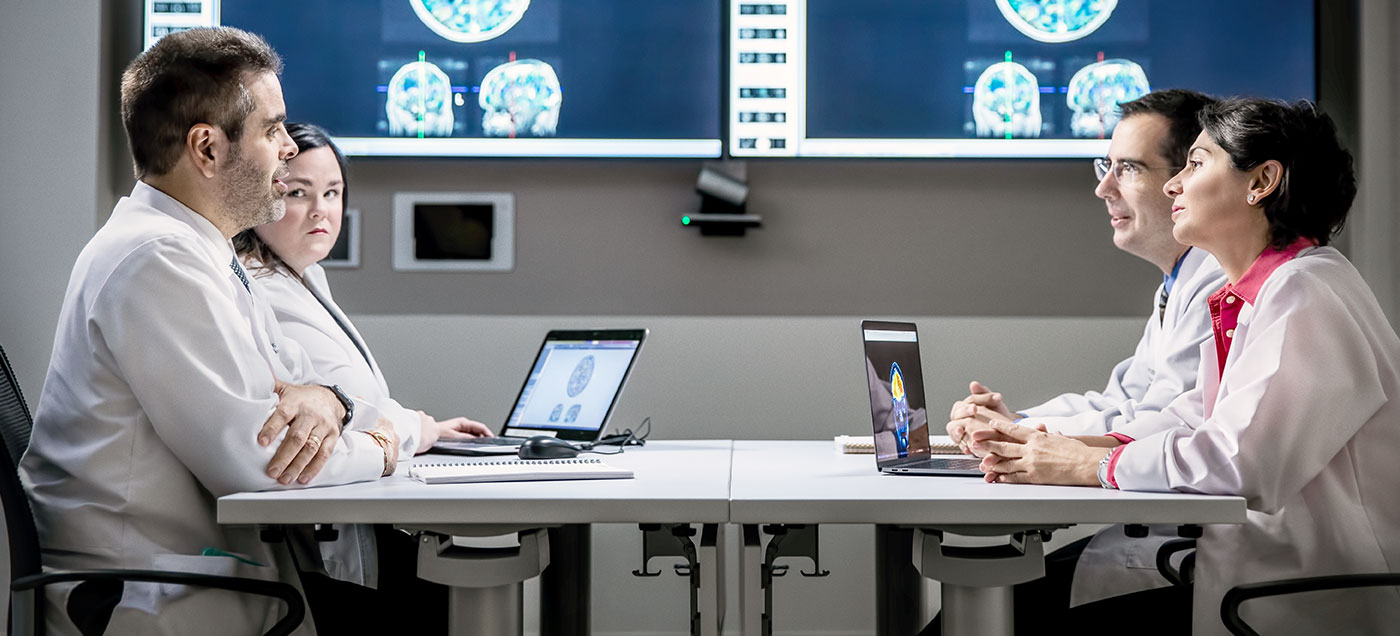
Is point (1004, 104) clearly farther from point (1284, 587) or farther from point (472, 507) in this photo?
point (472, 507)

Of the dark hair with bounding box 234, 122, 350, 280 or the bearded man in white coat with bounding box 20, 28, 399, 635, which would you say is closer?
the bearded man in white coat with bounding box 20, 28, 399, 635

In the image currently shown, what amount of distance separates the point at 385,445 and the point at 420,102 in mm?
1523

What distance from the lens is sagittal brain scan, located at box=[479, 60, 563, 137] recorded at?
117 inches

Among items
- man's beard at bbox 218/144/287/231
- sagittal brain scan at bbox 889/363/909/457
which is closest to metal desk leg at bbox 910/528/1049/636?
A: sagittal brain scan at bbox 889/363/909/457

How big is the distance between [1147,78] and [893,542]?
1578 mm

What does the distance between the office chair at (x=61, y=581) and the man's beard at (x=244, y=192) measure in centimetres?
42

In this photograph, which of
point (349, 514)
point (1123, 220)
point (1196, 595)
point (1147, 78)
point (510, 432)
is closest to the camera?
point (349, 514)

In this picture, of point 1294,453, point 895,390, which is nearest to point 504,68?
point 895,390

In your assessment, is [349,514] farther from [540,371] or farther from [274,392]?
[540,371]

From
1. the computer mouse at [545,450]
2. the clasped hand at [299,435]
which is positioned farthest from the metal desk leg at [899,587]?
the clasped hand at [299,435]

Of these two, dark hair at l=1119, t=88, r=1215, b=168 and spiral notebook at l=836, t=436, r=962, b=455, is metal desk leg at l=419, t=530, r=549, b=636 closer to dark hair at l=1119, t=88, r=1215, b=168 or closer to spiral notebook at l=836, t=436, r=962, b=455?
spiral notebook at l=836, t=436, r=962, b=455

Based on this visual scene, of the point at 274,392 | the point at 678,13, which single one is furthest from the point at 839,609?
the point at 274,392

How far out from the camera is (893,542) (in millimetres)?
2111

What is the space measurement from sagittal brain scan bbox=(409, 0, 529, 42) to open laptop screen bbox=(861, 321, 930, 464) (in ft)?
5.03
